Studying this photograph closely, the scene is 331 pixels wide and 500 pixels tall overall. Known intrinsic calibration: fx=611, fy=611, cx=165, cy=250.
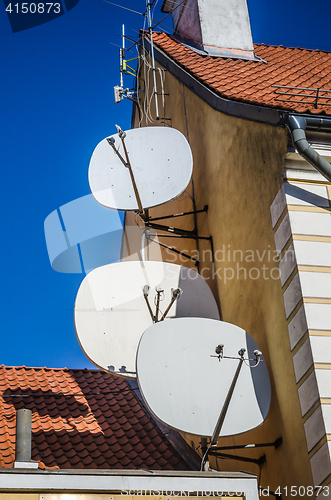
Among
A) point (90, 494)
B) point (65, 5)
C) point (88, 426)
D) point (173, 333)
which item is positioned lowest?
point (90, 494)

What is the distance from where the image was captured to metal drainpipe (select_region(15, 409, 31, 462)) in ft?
19.5

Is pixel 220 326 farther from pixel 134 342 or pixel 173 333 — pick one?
pixel 134 342

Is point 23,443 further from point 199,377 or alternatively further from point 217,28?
point 217,28

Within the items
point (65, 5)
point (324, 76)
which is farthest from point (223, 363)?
point (65, 5)

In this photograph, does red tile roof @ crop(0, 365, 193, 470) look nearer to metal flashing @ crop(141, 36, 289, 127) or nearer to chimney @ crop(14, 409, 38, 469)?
chimney @ crop(14, 409, 38, 469)

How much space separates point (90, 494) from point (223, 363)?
2.22 m

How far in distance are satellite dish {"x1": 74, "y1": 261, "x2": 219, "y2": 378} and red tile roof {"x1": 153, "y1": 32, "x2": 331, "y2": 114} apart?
2.66m

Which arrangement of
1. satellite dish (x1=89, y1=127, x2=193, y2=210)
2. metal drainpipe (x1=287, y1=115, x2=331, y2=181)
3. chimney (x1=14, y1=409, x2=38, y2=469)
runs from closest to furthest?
chimney (x1=14, y1=409, x2=38, y2=469) < metal drainpipe (x1=287, y1=115, x2=331, y2=181) < satellite dish (x1=89, y1=127, x2=193, y2=210)

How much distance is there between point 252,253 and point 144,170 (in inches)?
112

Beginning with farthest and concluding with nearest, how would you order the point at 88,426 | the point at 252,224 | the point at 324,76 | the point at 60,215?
the point at 60,215
the point at 324,76
the point at 88,426
the point at 252,224

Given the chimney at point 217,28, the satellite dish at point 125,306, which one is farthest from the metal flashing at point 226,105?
the satellite dish at point 125,306

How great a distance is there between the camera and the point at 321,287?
21.1ft

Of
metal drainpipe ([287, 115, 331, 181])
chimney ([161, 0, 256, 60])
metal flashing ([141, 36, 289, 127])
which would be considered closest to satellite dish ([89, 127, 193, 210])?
metal flashing ([141, 36, 289, 127])

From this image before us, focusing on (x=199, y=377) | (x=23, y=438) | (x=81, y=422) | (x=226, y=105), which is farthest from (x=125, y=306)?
(x=226, y=105)
